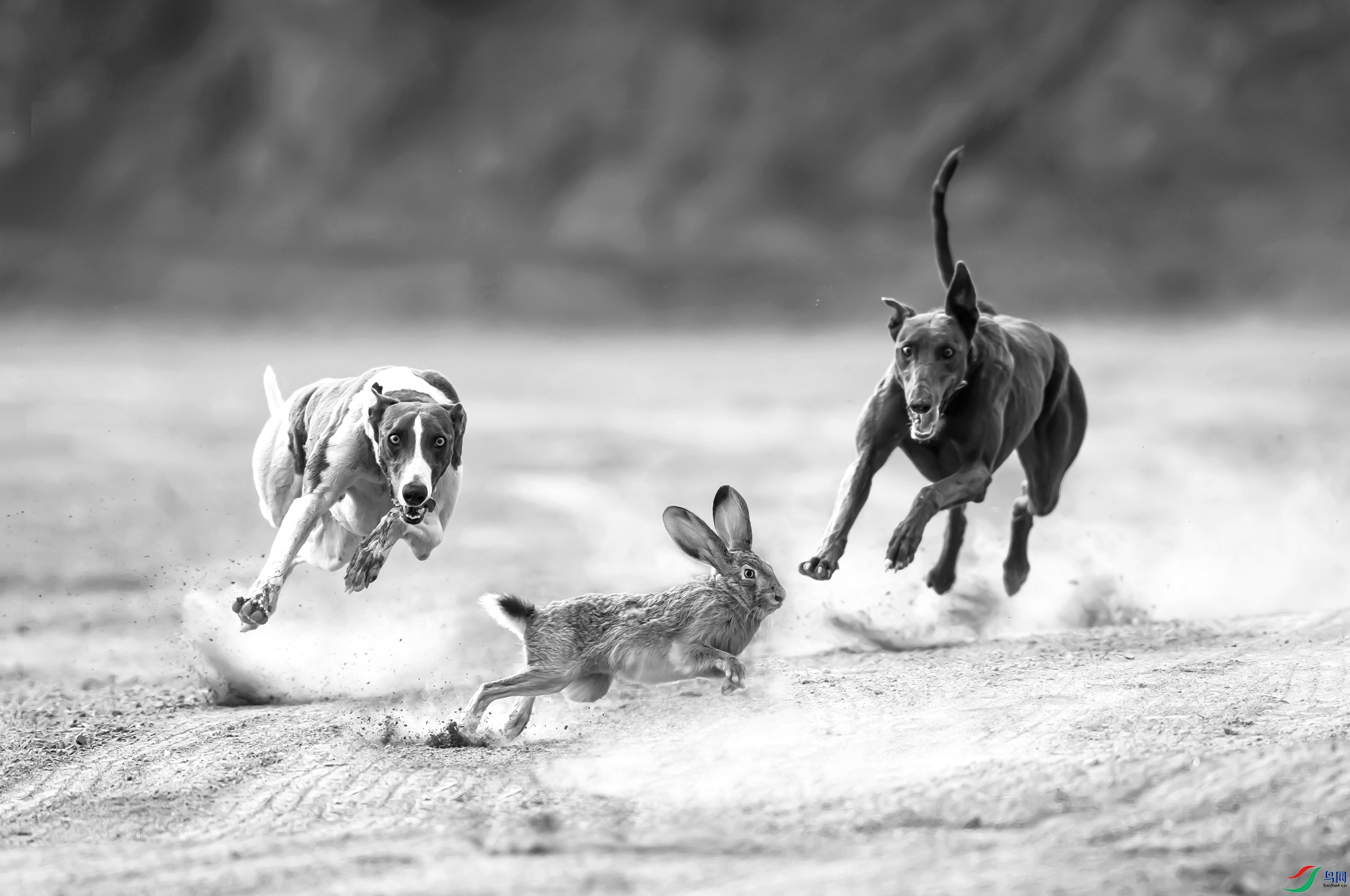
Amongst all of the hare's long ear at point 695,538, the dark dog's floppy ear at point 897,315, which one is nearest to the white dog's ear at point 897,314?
the dark dog's floppy ear at point 897,315

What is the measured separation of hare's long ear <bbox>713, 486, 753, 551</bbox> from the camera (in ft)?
27.4

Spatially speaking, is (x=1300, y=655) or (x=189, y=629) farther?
Result: (x=189, y=629)

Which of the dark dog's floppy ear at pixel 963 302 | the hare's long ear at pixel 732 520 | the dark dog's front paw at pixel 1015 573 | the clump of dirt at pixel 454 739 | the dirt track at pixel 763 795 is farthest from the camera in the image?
the dark dog's front paw at pixel 1015 573

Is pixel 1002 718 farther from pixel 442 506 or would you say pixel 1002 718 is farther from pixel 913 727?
pixel 442 506

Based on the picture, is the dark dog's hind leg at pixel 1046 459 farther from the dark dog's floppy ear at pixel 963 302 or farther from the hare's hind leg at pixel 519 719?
the hare's hind leg at pixel 519 719

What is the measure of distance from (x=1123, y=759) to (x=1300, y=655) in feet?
13.7

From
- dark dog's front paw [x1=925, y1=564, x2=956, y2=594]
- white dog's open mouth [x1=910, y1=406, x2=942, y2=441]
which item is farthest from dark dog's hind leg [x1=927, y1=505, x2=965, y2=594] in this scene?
white dog's open mouth [x1=910, y1=406, x2=942, y2=441]

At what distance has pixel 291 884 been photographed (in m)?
5.80

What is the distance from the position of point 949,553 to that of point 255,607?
19.8 feet

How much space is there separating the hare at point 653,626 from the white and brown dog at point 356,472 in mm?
785

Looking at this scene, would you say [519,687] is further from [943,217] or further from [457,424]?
[943,217]

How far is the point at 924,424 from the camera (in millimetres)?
9000

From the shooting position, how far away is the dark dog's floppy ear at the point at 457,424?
8070 mm

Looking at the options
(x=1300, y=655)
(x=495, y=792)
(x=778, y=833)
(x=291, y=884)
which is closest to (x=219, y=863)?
(x=291, y=884)
